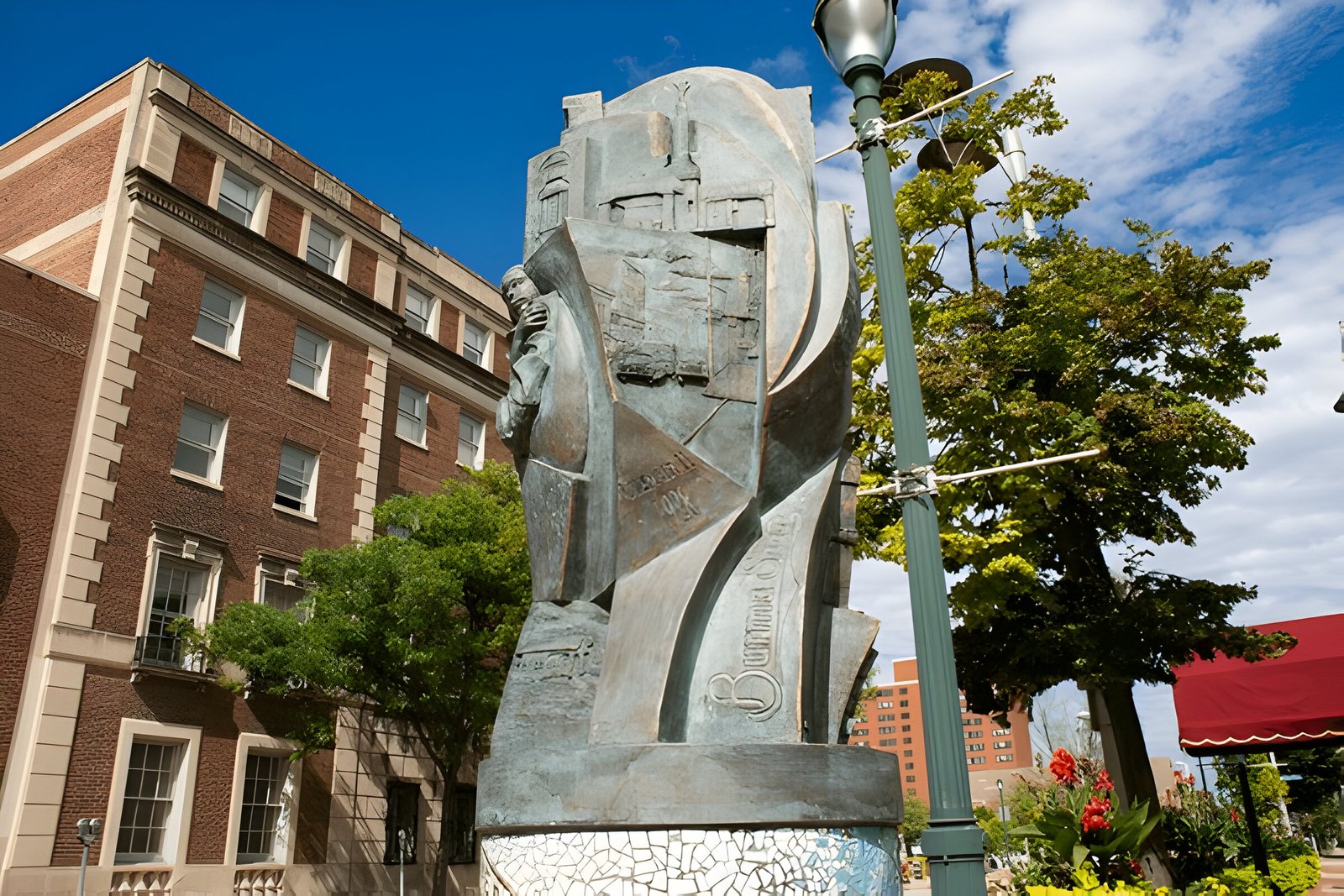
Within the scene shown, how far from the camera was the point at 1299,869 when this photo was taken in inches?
682

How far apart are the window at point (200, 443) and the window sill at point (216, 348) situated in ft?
5.14

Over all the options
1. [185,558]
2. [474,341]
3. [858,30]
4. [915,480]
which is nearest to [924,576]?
[915,480]

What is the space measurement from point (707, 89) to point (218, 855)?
21.5 m

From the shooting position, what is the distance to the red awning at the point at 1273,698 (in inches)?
715

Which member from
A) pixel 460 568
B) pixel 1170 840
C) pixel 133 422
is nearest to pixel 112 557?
pixel 133 422

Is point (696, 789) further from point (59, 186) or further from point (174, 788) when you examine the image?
point (59, 186)

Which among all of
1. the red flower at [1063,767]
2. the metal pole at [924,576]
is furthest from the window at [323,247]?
the metal pole at [924,576]

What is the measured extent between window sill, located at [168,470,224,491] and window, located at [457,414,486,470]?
9.96 metres

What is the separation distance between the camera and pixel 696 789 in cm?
457

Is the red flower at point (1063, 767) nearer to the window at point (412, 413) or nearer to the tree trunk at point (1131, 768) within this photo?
the tree trunk at point (1131, 768)

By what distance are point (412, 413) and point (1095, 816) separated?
82.4 feet

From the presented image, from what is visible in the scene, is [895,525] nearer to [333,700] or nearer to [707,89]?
[707,89]

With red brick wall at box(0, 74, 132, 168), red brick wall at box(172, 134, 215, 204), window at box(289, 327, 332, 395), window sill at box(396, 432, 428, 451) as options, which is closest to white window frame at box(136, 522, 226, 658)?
window at box(289, 327, 332, 395)

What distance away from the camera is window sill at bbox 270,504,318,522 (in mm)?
26219
